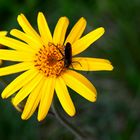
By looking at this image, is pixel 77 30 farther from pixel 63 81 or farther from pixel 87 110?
pixel 87 110

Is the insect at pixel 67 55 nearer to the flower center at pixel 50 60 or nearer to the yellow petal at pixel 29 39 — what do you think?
the flower center at pixel 50 60

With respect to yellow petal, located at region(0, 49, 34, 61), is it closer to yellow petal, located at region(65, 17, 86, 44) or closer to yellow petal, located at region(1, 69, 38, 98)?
yellow petal, located at region(1, 69, 38, 98)

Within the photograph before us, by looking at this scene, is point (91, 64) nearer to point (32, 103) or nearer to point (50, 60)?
point (50, 60)

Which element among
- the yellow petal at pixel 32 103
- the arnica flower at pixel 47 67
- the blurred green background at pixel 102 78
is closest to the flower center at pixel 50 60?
the arnica flower at pixel 47 67

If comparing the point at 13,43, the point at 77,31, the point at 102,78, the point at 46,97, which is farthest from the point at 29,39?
the point at 102,78

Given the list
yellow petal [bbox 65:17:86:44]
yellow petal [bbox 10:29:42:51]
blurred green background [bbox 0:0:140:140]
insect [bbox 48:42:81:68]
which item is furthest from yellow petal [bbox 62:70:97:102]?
blurred green background [bbox 0:0:140:140]

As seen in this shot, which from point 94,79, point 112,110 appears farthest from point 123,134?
point 94,79
